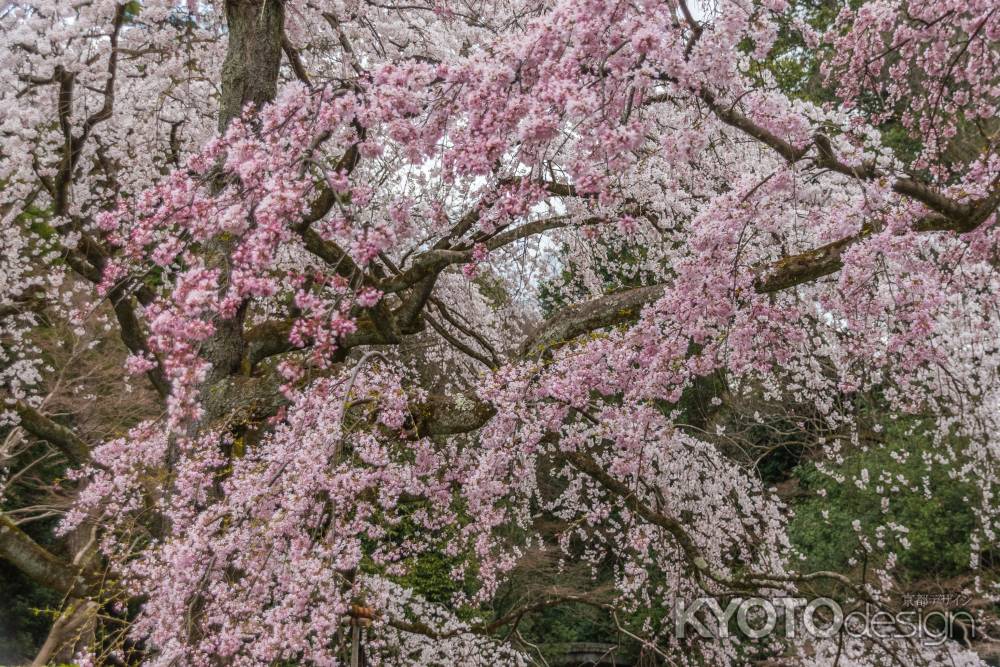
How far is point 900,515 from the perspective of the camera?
8.45 meters

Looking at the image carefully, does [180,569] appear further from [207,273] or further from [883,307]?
[883,307]

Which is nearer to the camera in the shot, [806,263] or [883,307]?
[806,263]

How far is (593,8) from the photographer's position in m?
2.26

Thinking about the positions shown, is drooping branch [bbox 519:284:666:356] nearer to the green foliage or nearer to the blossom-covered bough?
Result: the blossom-covered bough

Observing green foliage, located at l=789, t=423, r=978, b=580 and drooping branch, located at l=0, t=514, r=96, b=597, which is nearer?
drooping branch, located at l=0, t=514, r=96, b=597

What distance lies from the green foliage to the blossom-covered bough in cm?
78

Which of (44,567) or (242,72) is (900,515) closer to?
(242,72)

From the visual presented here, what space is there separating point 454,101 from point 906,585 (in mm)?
7985

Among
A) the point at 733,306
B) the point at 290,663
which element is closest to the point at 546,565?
the point at 290,663

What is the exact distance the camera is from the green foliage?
8.05 metres

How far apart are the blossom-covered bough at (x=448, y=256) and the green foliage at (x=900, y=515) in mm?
777

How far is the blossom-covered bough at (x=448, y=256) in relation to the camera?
2539mm

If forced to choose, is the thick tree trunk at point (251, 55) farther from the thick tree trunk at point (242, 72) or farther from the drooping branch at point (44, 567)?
the drooping branch at point (44, 567)

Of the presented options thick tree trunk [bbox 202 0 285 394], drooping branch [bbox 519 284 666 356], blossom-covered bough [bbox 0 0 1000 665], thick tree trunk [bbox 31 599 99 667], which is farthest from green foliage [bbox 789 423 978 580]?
thick tree trunk [bbox 31 599 99 667]
